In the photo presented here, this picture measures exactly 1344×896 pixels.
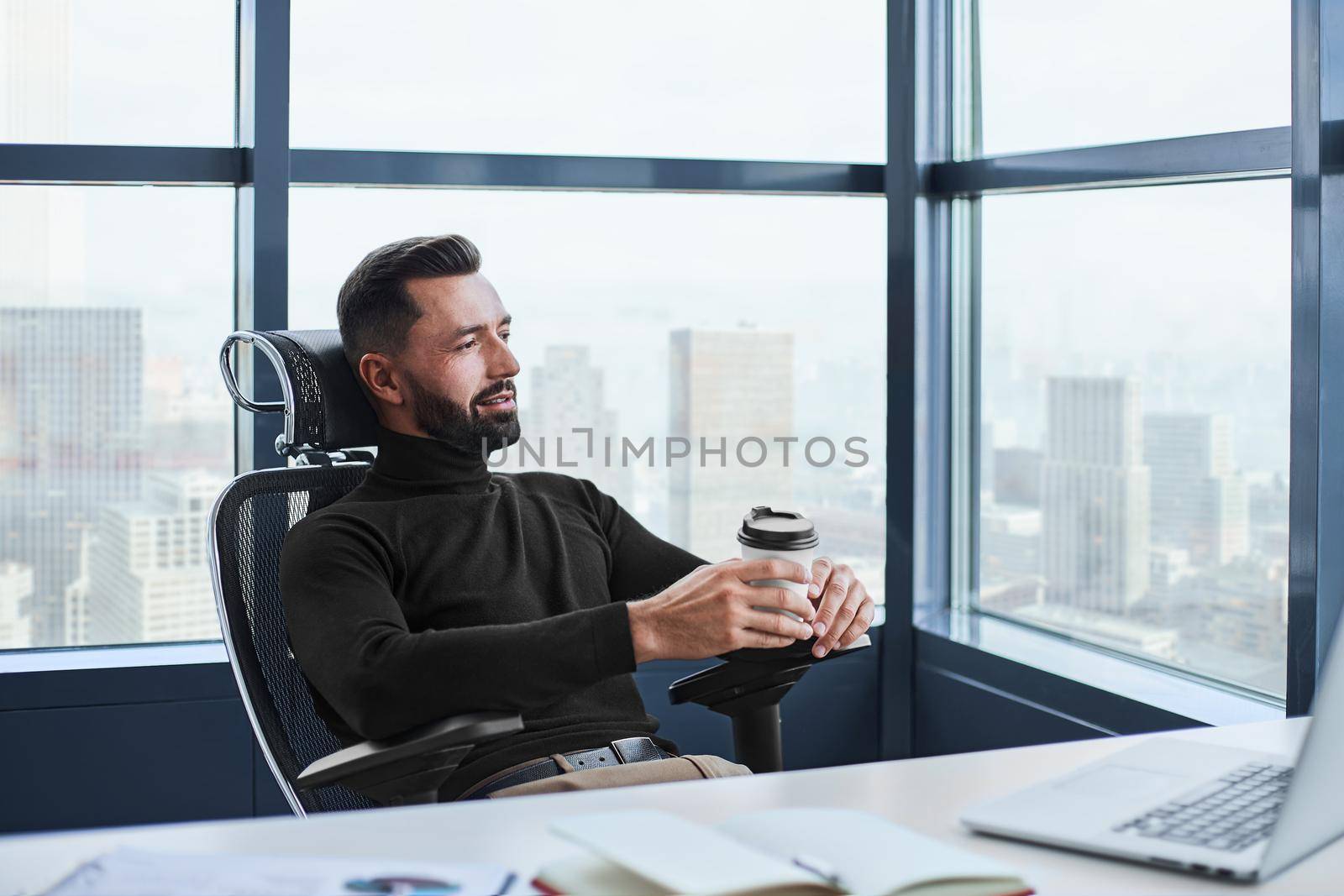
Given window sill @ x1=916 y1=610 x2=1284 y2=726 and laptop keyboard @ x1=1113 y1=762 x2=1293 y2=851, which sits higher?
laptop keyboard @ x1=1113 y1=762 x2=1293 y2=851

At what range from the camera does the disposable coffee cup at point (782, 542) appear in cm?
146

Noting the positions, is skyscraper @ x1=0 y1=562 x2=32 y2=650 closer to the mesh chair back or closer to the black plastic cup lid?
the mesh chair back

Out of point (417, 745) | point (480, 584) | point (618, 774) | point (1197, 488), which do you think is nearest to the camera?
point (417, 745)

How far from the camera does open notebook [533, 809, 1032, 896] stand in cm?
91

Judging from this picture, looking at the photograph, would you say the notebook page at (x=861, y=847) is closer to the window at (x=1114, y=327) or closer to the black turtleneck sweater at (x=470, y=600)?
the black turtleneck sweater at (x=470, y=600)

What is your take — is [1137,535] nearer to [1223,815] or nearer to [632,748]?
[632,748]

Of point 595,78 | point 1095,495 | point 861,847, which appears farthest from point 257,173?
point 861,847

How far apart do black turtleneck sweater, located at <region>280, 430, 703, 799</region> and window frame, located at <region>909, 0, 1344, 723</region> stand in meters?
1.06

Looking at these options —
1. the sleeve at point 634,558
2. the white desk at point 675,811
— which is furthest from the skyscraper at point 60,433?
the white desk at point 675,811

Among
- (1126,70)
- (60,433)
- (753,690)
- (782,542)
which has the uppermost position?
(1126,70)

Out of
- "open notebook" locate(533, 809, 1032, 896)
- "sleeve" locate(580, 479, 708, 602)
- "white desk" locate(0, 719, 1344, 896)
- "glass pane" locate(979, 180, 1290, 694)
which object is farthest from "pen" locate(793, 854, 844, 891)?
"glass pane" locate(979, 180, 1290, 694)

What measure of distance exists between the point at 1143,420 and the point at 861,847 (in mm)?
1865

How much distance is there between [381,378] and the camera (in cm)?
202

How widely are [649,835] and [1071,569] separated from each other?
204 centimetres
